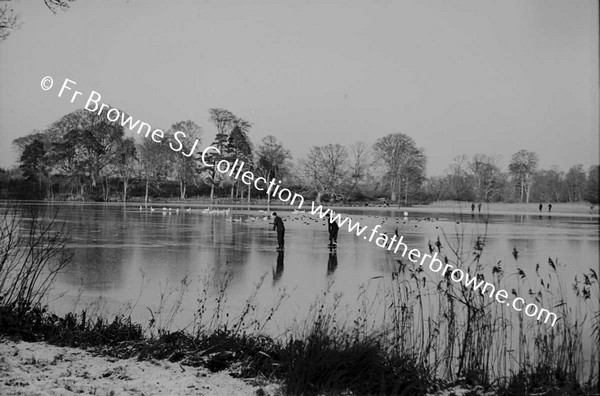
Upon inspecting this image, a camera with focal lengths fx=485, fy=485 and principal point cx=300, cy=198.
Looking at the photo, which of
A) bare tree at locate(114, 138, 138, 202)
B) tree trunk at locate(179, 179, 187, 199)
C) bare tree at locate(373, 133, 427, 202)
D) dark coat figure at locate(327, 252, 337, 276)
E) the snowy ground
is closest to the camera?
the snowy ground

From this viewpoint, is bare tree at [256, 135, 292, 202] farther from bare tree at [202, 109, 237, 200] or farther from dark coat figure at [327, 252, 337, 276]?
dark coat figure at [327, 252, 337, 276]

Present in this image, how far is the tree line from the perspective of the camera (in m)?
54.6

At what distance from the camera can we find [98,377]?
4355 mm

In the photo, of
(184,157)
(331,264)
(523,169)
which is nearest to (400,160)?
(523,169)

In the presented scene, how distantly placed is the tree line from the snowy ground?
4763 centimetres

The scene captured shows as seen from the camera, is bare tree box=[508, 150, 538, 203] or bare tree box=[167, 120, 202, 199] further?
bare tree box=[167, 120, 202, 199]

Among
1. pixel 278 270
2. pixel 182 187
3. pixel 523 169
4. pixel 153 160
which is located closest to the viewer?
pixel 278 270

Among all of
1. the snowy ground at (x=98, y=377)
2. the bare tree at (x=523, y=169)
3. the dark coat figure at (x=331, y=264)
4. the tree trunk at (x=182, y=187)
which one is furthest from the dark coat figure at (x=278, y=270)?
the tree trunk at (x=182, y=187)

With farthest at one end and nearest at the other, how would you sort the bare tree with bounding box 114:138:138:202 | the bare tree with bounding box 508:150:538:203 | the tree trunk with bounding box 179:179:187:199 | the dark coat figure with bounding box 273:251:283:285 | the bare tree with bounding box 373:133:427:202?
the bare tree with bounding box 373:133:427:202, the tree trunk with bounding box 179:179:187:199, the bare tree with bounding box 114:138:138:202, the bare tree with bounding box 508:150:538:203, the dark coat figure with bounding box 273:251:283:285

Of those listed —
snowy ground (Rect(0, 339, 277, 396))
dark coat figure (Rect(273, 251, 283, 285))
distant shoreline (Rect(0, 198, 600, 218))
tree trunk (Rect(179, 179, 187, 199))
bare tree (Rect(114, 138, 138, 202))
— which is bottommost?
snowy ground (Rect(0, 339, 277, 396))

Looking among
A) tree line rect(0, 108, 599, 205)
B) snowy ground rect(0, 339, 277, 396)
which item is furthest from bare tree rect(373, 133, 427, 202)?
snowy ground rect(0, 339, 277, 396)

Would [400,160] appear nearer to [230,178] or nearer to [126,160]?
[230,178]

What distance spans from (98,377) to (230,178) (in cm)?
6119

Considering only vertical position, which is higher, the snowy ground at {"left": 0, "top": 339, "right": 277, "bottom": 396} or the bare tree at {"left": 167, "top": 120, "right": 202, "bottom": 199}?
the bare tree at {"left": 167, "top": 120, "right": 202, "bottom": 199}
